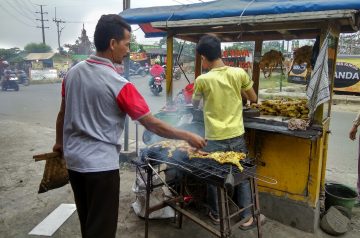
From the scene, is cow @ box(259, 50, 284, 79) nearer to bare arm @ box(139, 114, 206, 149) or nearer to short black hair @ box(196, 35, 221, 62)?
short black hair @ box(196, 35, 221, 62)

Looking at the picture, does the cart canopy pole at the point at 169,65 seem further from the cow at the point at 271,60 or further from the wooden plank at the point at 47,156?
the wooden plank at the point at 47,156

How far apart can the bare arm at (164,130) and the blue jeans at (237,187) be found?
121 cm

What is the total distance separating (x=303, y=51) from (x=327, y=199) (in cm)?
226

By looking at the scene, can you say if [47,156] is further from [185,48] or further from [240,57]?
[240,57]

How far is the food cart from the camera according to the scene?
367cm

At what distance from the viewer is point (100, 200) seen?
2.47m

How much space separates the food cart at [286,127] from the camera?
12.1ft

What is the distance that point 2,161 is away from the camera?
22.3 feet

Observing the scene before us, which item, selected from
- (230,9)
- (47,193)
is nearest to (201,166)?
(230,9)

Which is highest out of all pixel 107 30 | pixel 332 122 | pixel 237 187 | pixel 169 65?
pixel 107 30

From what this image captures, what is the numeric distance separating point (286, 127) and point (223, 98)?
0.94 meters

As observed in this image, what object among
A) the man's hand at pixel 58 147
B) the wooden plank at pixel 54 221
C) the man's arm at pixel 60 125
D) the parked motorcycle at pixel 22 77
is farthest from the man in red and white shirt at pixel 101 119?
the parked motorcycle at pixel 22 77

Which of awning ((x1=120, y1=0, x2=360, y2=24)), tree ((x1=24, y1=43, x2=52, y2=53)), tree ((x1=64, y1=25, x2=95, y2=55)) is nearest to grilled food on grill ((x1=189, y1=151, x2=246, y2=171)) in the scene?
awning ((x1=120, y1=0, x2=360, y2=24))

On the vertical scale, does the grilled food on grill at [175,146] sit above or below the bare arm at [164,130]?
below
